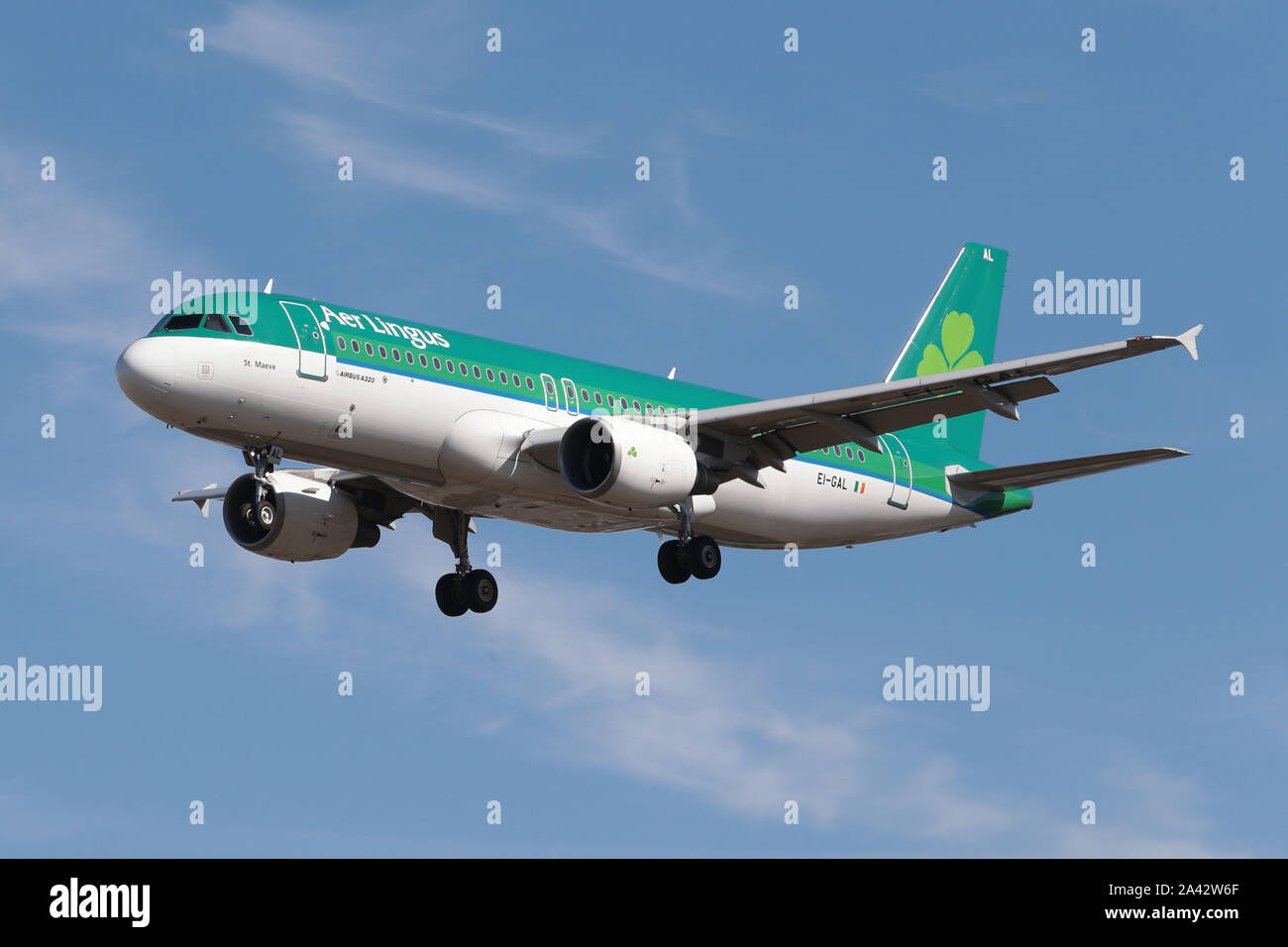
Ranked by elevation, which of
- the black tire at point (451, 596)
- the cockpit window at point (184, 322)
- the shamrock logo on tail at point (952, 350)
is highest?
the shamrock logo on tail at point (952, 350)

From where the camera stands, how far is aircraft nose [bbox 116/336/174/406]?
36250mm

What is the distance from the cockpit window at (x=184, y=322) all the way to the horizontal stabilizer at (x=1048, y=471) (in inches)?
790

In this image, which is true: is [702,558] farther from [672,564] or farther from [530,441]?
[530,441]

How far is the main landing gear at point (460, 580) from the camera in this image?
46281 mm

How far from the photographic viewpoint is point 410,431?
38812 millimetres

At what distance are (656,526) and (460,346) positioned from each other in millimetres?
7417

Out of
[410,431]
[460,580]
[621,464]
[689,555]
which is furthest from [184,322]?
[689,555]

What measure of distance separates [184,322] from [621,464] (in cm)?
937

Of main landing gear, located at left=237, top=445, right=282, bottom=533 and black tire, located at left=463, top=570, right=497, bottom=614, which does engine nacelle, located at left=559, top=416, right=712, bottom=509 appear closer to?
main landing gear, located at left=237, top=445, right=282, bottom=533

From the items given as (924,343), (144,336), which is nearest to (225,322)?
(144,336)

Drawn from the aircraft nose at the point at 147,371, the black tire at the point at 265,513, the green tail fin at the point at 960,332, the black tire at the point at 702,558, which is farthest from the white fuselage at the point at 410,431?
the green tail fin at the point at 960,332

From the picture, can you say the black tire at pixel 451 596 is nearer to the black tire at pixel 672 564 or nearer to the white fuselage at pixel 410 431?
the white fuselage at pixel 410 431

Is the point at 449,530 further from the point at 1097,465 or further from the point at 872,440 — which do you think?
the point at 1097,465

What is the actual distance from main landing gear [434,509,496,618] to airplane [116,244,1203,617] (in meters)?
0.05
